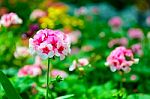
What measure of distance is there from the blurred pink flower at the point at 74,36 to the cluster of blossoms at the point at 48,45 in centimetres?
280

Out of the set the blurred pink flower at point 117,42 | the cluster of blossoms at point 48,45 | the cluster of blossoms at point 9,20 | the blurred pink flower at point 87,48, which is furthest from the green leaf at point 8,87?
the blurred pink flower at point 87,48

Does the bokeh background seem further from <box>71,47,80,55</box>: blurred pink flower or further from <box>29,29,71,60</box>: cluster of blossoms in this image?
<box>29,29,71,60</box>: cluster of blossoms

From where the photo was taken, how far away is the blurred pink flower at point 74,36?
5.66 metres

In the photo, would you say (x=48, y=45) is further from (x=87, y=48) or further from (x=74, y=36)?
(x=74, y=36)

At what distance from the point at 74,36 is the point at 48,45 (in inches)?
119

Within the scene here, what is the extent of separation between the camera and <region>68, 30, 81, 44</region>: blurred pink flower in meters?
5.66

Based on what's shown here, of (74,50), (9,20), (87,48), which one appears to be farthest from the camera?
(74,50)

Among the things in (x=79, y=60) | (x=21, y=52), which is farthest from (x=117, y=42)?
(x=79, y=60)

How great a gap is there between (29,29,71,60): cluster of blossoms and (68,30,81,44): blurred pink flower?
2804 mm

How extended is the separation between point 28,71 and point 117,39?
1.60 meters

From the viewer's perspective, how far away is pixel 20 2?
27.8 ft

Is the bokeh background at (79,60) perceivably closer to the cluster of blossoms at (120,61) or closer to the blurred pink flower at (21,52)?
the blurred pink flower at (21,52)

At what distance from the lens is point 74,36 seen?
5727 millimetres

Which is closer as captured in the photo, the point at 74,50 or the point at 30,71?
the point at 30,71
